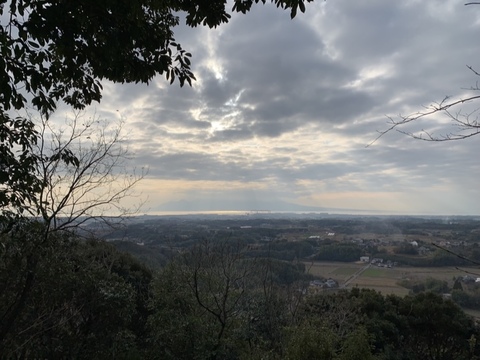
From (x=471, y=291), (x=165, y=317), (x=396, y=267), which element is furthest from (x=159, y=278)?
(x=396, y=267)

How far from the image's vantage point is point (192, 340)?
394 inches

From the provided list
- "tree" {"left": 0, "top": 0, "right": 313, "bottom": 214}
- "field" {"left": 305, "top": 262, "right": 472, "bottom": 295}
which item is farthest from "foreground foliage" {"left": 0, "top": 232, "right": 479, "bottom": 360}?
"field" {"left": 305, "top": 262, "right": 472, "bottom": 295}

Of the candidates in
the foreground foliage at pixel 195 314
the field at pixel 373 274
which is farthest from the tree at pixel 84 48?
the field at pixel 373 274

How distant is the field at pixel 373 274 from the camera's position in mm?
26844

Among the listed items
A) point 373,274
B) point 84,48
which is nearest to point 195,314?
point 84,48

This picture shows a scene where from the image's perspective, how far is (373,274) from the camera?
108 feet

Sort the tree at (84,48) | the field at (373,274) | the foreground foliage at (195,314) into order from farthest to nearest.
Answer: the field at (373,274)
the foreground foliage at (195,314)
the tree at (84,48)

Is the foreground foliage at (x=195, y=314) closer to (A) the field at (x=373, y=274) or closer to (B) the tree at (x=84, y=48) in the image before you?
(B) the tree at (x=84, y=48)

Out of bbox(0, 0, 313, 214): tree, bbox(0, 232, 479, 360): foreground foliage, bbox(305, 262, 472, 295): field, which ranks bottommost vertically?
bbox(305, 262, 472, 295): field

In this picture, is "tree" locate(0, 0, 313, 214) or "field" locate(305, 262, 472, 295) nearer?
"tree" locate(0, 0, 313, 214)

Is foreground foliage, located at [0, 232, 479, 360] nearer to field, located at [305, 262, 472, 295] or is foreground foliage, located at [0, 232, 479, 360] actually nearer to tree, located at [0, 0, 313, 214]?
tree, located at [0, 0, 313, 214]

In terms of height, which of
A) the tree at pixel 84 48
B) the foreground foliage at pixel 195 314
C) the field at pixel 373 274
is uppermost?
the tree at pixel 84 48

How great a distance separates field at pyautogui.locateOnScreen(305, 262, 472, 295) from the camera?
1057 inches

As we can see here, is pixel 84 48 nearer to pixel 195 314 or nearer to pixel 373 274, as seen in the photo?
pixel 195 314
